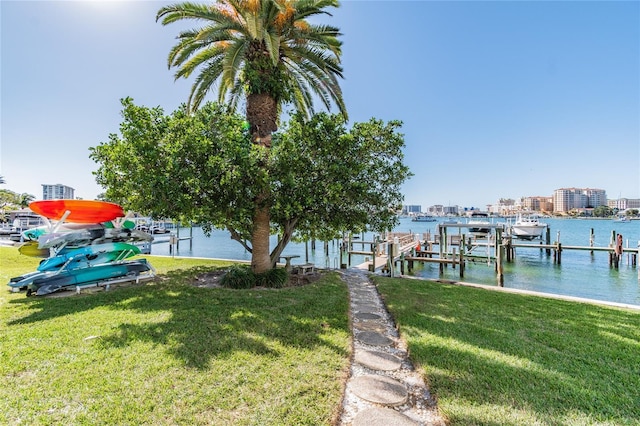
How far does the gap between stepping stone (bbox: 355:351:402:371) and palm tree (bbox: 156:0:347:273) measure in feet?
19.3

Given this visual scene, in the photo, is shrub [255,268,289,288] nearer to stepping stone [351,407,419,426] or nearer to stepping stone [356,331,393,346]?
stepping stone [356,331,393,346]

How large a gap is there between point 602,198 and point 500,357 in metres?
160

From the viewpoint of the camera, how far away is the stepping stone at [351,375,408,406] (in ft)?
11.5

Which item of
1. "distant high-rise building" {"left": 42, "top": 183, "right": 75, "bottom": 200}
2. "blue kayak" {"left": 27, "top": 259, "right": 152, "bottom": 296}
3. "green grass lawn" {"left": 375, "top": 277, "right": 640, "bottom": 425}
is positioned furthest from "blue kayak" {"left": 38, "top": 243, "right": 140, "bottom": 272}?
"distant high-rise building" {"left": 42, "top": 183, "right": 75, "bottom": 200}

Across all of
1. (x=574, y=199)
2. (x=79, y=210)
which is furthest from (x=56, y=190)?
(x=574, y=199)

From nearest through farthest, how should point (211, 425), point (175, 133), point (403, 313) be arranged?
point (211, 425) < point (403, 313) < point (175, 133)

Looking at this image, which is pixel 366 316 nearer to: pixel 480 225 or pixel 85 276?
pixel 85 276

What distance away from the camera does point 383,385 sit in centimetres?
384

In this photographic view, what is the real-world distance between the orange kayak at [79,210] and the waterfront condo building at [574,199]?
144 metres

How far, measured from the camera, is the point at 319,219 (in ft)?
34.1

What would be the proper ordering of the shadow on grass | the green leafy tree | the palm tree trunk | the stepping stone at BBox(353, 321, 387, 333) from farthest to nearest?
the palm tree trunk
the green leafy tree
the stepping stone at BBox(353, 321, 387, 333)
the shadow on grass

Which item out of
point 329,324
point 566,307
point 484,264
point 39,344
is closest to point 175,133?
point 39,344

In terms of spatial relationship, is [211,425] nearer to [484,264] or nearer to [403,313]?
[403,313]

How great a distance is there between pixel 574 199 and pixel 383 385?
148626 mm
